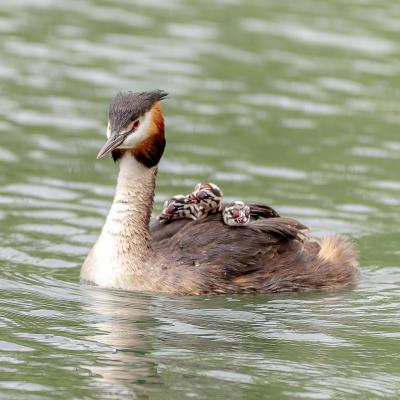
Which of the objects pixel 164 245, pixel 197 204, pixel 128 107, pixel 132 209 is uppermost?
pixel 128 107

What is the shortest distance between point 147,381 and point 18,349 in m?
1.15

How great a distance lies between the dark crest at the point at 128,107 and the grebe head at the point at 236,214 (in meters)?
1.11

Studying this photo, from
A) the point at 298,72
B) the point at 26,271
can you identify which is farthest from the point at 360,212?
the point at 298,72

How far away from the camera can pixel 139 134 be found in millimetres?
12219

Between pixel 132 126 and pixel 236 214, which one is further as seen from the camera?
pixel 236 214

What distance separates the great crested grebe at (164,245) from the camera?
12.2 meters

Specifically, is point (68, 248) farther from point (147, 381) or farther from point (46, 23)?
point (46, 23)

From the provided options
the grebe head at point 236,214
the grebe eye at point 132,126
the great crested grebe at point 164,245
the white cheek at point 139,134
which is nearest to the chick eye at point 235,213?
the grebe head at point 236,214

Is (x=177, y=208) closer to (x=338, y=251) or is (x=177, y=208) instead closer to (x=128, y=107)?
(x=128, y=107)

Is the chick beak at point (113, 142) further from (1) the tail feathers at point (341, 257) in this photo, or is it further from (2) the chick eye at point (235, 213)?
(1) the tail feathers at point (341, 257)

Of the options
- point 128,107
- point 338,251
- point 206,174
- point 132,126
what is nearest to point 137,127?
point 132,126

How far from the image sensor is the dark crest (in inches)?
475

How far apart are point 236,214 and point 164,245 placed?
0.69 meters

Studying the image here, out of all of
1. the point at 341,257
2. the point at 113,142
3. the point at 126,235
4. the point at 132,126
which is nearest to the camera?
the point at 113,142
